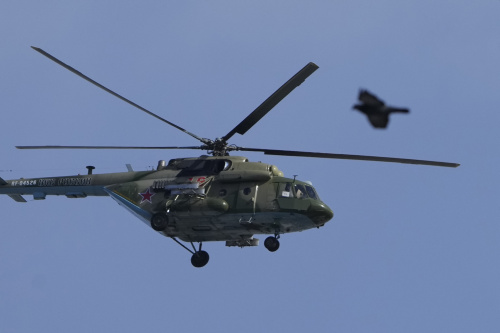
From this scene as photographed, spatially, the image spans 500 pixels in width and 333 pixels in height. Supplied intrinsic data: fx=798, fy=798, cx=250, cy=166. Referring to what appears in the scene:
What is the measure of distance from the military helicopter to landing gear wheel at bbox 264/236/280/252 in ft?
0.10

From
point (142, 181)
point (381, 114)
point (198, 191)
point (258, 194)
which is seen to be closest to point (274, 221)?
point (258, 194)

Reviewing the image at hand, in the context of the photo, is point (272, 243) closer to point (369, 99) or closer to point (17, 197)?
point (17, 197)

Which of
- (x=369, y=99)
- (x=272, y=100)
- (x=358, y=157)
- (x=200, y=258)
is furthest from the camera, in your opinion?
(x=200, y=258)

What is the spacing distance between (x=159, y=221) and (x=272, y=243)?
11.9 ft

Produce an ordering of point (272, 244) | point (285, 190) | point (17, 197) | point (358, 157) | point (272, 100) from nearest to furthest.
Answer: point (272, 100) < point (358, 157) < point (285, 190) < point (272, 244) < point (17, 197)

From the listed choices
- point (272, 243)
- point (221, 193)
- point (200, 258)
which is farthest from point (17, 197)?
point (272, 243)

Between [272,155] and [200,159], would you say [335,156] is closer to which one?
[272,155]

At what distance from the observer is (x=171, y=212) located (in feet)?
82.5

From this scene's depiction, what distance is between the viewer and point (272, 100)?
23.8 meters

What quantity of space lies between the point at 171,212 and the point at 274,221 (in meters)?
3.33

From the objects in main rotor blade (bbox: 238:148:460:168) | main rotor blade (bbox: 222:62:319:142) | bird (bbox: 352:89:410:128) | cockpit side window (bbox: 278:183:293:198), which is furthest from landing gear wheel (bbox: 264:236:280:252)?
bird (bbox: 352:89:410:128)

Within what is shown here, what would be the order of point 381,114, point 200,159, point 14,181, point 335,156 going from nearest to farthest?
point 381,114
point 335,156
point 200,159
point 14,181

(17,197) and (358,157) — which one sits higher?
(358,157)

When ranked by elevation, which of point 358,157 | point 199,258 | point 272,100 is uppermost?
point 272,100
